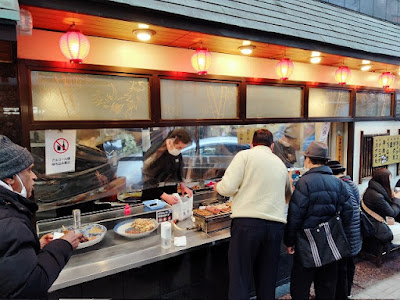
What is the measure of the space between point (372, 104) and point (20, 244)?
26.2 ft

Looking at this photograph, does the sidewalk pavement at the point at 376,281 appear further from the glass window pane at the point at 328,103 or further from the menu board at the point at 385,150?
the glass window pane at the point at 328,103

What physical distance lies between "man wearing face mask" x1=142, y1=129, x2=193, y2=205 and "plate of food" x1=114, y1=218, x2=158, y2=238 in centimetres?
118

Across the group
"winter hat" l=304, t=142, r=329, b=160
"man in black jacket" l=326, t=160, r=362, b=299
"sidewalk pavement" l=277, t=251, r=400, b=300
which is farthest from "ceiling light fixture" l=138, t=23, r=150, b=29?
"sidewalk pavement" l=277, t=251, r=400, b=300

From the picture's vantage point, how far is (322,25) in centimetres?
535

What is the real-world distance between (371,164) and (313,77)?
9.83 ft

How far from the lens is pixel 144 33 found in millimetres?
3797

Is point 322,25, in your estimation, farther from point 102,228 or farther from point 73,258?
point 73,258

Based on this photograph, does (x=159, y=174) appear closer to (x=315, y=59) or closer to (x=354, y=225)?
(x=354, y=225)

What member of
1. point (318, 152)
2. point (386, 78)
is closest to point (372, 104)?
point (386, 78)

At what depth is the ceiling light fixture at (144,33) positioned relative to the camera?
3.77 meters

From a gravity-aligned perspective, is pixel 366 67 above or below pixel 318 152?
above

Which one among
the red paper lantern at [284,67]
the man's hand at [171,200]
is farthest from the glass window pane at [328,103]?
the man's hand at [171,200]

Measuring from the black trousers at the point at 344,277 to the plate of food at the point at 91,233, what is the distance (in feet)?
10.3

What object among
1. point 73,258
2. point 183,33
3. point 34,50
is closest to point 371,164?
point 183,33
